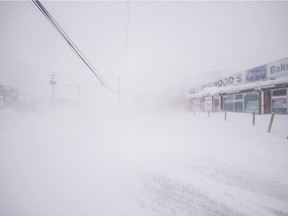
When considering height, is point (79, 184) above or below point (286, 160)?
below

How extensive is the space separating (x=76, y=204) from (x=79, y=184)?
29.0 inches

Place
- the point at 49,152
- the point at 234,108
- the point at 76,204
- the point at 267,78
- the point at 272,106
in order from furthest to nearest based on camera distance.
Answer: the point at 234,108 → the point at 267,78 → the point at 272,106 → the point at 49,152 → the point at 76,204

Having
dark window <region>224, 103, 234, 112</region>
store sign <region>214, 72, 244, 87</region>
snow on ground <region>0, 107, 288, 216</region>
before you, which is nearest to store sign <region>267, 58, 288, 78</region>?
store sign <region>214, 72, 244, 87</region>

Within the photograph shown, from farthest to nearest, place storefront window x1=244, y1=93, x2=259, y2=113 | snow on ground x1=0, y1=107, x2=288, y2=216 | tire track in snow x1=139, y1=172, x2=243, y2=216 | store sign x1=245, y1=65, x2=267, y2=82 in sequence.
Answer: store sign x1=245, y1=65, x2=267, y2=82 → storefront window x1=244, y1=93, x2=259, y2=113 → snow on ground x1=0, y1=107, x2=288, y2=216 → tire track in snow x1=139, y1=172, x2=243, y2=216

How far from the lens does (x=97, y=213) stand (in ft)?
8.93

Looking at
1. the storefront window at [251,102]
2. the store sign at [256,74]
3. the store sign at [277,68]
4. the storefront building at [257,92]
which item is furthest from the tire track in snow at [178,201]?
the store sign at [256,74]

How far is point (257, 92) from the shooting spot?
1521 cm

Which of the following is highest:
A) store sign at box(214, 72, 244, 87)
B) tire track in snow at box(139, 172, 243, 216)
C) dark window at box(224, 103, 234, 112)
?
store sign at box(214, 72, 244, 87)

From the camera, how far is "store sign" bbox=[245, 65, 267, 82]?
15.8 m

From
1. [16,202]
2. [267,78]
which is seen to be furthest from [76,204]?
[267,78]

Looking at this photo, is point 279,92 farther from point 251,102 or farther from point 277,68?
point 251,102

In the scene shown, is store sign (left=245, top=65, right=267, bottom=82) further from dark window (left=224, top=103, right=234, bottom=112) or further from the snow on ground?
the snow on ground

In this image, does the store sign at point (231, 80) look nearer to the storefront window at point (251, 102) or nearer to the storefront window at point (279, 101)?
the storefront window at point (251, 102)

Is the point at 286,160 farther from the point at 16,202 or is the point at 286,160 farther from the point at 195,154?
the point at 16,202
